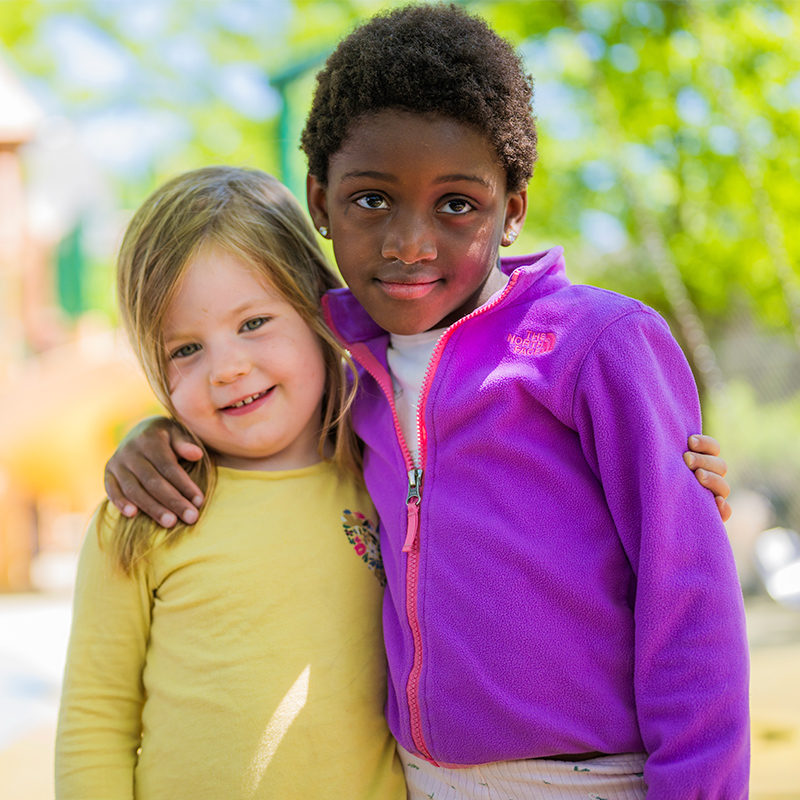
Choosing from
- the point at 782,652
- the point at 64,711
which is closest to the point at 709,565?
the point at 64,711

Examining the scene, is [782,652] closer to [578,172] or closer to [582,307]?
[582,307]

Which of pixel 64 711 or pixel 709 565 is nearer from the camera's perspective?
pixel 709 565

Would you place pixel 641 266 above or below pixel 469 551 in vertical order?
above

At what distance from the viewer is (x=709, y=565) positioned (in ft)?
4.41

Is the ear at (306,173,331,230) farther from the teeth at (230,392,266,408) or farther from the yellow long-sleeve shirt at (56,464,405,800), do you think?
the yellow long-sleeve shirt at (56,464,405,800)

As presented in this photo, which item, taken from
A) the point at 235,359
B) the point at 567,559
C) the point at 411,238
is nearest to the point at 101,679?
the point at 235,359

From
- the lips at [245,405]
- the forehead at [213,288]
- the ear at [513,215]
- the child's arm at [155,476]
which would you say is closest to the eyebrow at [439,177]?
the ear at [513,215]

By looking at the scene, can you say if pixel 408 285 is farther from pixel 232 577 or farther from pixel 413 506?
pixel 232 577

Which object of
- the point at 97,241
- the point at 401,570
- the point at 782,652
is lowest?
the point at 782,652

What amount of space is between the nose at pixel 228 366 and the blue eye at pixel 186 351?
87 millimetres

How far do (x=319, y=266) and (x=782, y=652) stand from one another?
14.9 feet

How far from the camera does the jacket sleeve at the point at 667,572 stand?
129cm

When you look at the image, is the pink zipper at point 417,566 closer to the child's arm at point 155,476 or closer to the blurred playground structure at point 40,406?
the child's arm at point 155,476

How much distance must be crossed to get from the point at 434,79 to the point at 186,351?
0.79 m
